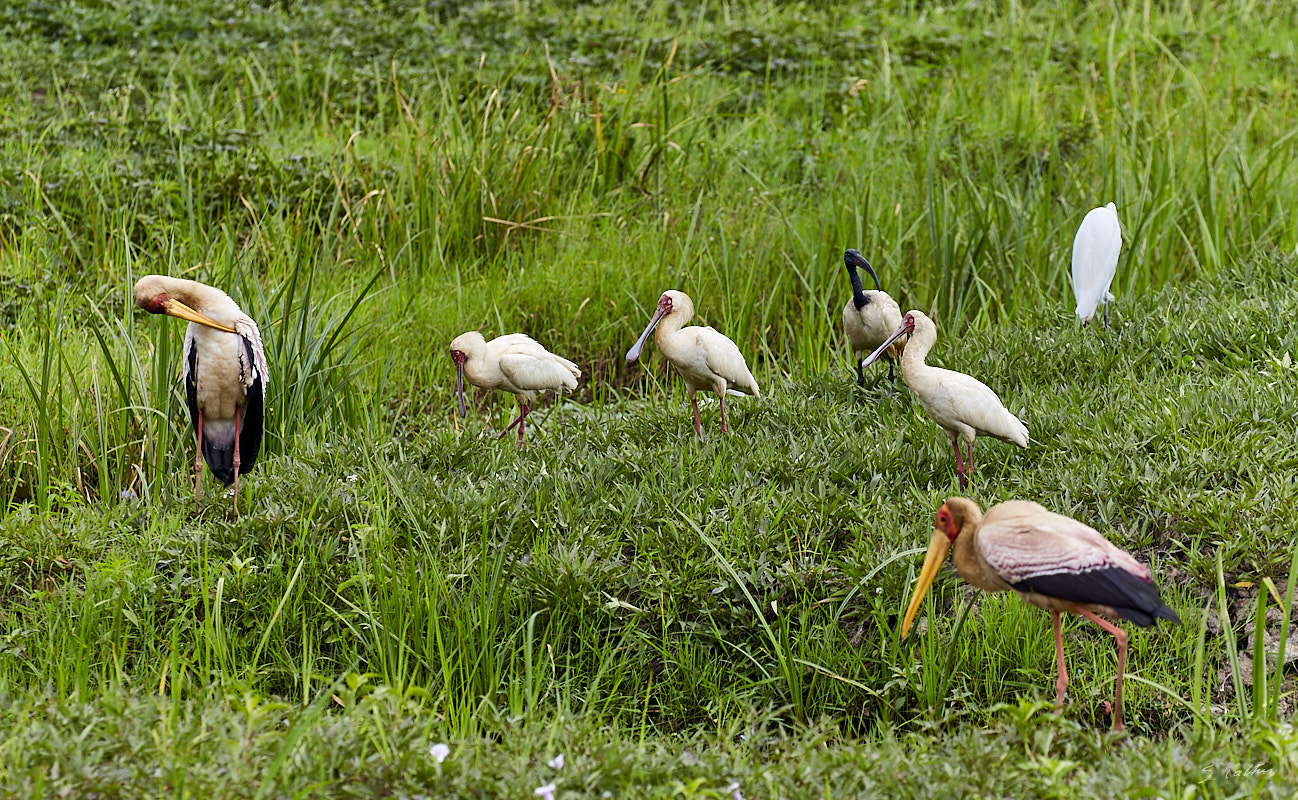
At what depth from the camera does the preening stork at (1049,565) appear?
2467 millimetres

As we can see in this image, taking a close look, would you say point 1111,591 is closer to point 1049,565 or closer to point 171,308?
point 1049,565

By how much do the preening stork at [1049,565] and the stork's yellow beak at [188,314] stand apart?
2311 millimetres

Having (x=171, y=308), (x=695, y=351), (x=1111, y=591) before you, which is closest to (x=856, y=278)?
(x=695, y=351)

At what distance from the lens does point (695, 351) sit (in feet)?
13.8

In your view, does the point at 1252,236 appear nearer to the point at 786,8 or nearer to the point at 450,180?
the point at 450,180

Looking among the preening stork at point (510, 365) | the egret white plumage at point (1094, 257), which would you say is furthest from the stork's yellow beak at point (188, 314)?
the egret white plumage at point (1094, 257)

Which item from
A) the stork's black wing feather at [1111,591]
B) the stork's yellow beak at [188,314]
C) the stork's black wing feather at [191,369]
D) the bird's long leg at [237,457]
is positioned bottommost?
the bird's long leg at [237,457]

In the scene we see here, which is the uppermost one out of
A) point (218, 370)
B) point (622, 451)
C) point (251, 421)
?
point (218, 370)

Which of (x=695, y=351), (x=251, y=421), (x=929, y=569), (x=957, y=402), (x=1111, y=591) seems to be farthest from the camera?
(x=695, y=351)

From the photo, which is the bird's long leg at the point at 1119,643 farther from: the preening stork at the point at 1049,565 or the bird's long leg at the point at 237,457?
the bird's long leg at the point at 237,457

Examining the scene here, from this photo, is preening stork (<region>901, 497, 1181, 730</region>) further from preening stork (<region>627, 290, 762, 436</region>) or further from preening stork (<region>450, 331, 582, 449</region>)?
preening stork (<region>450, 331, 582, 449</region>)

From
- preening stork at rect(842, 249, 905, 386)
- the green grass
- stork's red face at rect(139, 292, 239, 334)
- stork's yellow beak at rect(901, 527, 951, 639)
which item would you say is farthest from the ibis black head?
stork's red face at rect(139, 292, 239, 334)

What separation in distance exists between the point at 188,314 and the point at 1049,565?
2.60m

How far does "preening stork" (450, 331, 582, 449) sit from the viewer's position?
14.1ft
